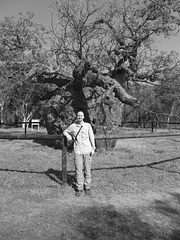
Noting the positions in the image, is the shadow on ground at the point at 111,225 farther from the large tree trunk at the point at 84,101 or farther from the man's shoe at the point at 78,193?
the large tree trunk at the point at 84,101

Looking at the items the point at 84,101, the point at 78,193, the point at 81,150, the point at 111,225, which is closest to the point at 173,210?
the point at 111,225

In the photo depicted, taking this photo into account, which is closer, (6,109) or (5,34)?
(5,34)

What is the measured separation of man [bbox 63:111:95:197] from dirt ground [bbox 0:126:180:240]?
0.86 ft

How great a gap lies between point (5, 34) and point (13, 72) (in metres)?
9.56

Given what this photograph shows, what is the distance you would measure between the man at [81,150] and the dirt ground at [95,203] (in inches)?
10.3

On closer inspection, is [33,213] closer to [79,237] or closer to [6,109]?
[79,237]

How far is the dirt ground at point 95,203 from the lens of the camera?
3.47 metres

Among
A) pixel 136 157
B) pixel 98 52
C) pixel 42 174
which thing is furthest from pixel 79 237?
pixel 98 52

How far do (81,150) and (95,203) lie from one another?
107 cm

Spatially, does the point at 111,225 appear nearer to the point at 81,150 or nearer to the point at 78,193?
the point at 78,193

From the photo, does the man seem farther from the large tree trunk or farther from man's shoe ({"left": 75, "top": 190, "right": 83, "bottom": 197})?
the large tree trunk

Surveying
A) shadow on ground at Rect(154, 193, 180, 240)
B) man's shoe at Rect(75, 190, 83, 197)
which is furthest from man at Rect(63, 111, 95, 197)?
shadow on ground at Rect(154, 193, 180, 240)

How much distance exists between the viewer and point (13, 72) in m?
8.95

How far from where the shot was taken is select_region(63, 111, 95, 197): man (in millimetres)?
5000
